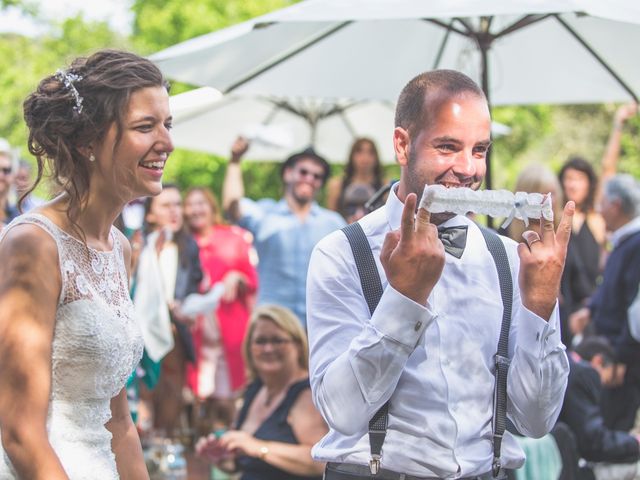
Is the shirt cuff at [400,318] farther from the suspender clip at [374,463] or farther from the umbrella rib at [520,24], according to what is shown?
the umbrella rib at [520,24]

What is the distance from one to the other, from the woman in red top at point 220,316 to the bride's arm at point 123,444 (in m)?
6.51

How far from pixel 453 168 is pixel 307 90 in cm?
373

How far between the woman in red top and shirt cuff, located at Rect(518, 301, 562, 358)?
23.5 ft

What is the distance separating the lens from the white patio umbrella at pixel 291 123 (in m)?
11.5

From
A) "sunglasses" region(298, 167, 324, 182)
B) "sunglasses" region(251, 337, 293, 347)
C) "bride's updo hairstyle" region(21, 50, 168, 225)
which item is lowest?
"sunglasses" region(251, 337, 293, 347)

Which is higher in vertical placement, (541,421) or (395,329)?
(395,329)

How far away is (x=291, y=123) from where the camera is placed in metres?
12.0

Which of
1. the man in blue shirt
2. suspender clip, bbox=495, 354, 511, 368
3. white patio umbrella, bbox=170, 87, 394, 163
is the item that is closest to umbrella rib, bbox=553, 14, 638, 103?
the man in blue shirt

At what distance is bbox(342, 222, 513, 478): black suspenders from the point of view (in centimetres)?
296

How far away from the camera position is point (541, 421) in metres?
3.10

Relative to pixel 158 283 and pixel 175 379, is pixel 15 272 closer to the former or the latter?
pixel 158 283

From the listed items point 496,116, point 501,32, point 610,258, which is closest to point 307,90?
point 501,32

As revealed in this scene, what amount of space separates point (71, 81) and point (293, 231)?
5.22 meters

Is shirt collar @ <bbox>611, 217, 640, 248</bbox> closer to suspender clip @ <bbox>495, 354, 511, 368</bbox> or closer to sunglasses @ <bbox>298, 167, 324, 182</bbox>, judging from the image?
sunglasses @ <bbox>298, 167, 324, 182</bbox>
